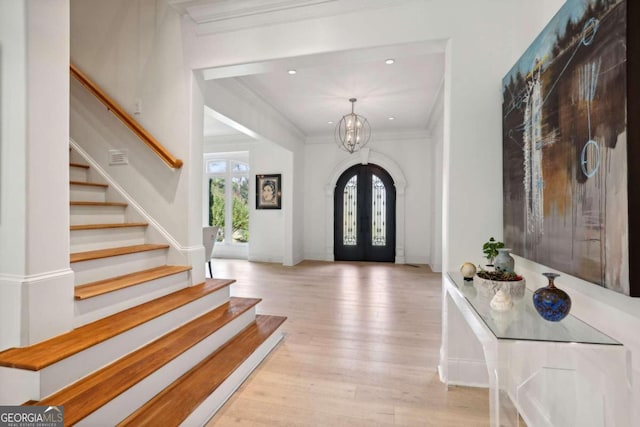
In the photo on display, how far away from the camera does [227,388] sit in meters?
1.98

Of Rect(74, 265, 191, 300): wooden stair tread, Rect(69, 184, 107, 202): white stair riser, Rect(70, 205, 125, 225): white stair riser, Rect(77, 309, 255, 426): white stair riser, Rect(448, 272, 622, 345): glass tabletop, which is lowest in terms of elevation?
Rect(77, 309, 255, 426): white stair riser

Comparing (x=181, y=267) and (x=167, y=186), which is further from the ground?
(x=167, y=186)

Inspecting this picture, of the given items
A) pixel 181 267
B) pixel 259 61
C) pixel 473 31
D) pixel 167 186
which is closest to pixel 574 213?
pixel 473 31

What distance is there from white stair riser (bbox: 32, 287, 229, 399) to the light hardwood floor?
0.67m

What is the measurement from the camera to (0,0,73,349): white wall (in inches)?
62.6

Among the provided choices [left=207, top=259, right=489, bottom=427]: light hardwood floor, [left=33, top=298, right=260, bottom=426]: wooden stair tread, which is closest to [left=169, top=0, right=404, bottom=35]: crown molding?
[left=33, top=298, right=260, bottom=426]: wooden stair tread

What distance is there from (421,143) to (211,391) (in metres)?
6.31

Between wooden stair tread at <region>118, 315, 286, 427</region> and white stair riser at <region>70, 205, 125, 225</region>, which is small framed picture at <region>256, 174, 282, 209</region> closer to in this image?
white stair riser at <region>70, 205, 125, 225</region>

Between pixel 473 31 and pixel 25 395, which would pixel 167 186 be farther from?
pixel 473 31

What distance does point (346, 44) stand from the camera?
2.44 metres

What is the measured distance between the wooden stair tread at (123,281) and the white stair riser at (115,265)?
0.04 m

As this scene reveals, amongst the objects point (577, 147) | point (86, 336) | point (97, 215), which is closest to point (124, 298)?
point (86, 336)

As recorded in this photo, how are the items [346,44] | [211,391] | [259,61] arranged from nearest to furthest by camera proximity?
[211,391] < [346,44] < [259,61]

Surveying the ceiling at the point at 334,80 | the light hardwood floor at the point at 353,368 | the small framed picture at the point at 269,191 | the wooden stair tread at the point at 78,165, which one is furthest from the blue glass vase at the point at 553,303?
the small framed picture at the point at 269,191
